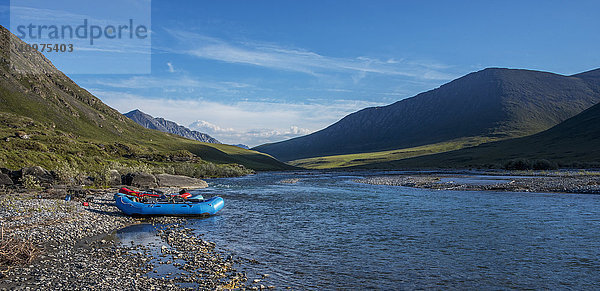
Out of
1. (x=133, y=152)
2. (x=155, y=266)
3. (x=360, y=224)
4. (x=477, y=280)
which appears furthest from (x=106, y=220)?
(x=133, y=152)

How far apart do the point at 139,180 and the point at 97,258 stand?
47780 mm

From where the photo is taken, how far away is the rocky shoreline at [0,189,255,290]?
14.0 m

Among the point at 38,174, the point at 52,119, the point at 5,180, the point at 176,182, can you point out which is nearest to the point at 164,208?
the point at 38,174

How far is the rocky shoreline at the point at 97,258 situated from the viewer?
46.1ft

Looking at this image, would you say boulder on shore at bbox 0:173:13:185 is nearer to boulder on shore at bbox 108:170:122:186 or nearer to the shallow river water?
boulder on shore at bbox 108:170:122:186

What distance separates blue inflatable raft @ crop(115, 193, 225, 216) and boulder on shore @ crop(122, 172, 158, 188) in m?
30.4

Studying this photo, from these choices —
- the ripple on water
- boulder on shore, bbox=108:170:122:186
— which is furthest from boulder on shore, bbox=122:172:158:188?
the ripple on water

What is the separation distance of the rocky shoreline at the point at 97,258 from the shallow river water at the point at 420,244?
7.14 feet

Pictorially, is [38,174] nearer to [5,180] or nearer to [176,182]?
[5,180]

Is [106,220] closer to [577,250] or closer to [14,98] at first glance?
[577,250]

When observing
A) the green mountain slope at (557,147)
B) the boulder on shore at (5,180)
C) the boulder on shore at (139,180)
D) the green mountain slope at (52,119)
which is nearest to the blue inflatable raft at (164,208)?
the boulder on shore at (5,180)

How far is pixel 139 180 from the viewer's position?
62000 mm

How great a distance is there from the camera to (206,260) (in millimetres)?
17750

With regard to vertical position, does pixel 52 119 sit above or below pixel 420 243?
above
